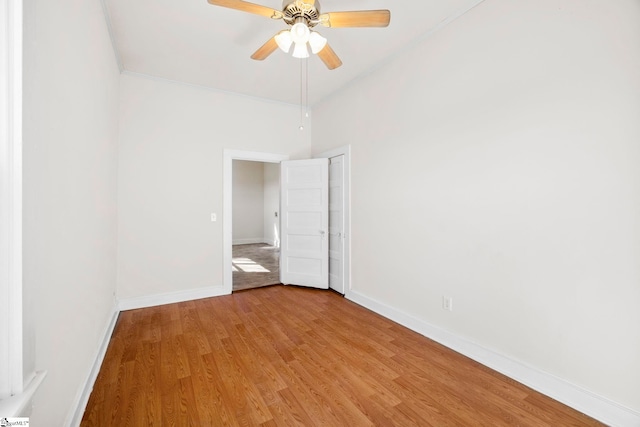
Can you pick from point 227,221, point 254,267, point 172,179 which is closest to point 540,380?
point 227,221

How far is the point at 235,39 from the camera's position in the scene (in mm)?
2717

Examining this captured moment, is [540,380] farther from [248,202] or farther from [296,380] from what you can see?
[248,202]

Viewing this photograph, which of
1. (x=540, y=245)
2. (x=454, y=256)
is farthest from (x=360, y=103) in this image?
(x=540, y=245)

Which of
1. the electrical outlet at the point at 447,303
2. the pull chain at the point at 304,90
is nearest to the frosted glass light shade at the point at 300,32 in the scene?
the pull chain at the point at 304,90

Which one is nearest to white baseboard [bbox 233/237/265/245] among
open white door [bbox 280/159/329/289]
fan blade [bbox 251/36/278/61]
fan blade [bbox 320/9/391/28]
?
open white door [bbox 280/159/329/289]

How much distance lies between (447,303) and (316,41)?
2.58 m

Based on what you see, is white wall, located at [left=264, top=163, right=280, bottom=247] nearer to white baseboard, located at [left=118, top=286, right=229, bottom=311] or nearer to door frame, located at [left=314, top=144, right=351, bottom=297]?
white baseboard, located at [left=118, top=286, right=229, bottom=311]

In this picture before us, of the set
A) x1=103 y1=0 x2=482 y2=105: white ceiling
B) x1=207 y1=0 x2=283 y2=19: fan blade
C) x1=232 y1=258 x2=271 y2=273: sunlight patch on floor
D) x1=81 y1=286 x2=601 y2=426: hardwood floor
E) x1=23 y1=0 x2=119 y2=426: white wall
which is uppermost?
x1=103 y1=0 x2=482 y2=105: white ceiling

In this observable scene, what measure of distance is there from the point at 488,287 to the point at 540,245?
0.52 meters

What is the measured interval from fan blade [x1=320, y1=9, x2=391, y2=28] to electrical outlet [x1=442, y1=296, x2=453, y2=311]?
2.40 m

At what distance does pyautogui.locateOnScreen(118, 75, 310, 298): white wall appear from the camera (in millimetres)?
3340

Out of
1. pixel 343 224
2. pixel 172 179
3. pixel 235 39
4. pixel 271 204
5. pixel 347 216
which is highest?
pixel 235 39

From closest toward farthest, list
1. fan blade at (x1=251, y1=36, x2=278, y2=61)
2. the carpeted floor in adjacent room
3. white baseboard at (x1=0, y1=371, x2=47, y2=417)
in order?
white baseboard at (x1=0, y1=371, x2=47, y2=417)
fan blade at (x1=251, y1=36, x2=278, y2=61)
the carpeted floor in adjacent room

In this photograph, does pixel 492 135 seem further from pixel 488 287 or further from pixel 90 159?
pixel 90 159
